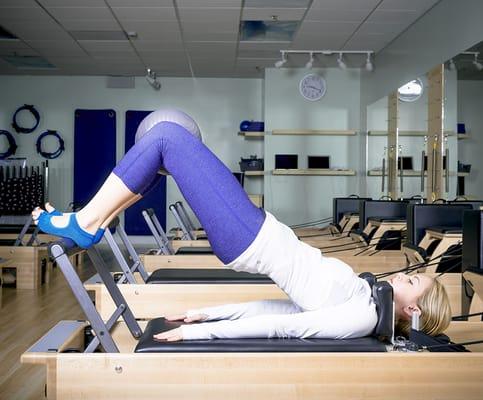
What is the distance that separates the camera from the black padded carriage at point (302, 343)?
1.78 meters

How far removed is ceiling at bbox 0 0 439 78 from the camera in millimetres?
6102

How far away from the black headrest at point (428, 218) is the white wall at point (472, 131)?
1.08m

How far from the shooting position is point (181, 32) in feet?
23.3

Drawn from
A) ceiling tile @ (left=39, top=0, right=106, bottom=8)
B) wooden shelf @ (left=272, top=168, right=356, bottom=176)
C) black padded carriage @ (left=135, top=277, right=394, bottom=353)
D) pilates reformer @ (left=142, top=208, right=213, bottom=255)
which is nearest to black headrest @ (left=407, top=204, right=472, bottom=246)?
pilates reformer @ (left=142, top=208, right=213, bottom=255)

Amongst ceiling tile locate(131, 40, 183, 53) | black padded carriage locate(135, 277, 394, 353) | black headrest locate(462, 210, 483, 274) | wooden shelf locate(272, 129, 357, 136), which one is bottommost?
black padded carriage locate(135, 277, 394, 353)

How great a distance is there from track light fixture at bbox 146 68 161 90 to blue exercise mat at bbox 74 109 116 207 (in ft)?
2.41

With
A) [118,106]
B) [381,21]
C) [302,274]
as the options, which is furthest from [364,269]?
[118,106]

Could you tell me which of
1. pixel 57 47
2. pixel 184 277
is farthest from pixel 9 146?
pixel 184 277

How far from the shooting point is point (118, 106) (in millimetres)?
10000

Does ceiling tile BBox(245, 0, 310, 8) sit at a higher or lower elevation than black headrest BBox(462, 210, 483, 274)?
higher

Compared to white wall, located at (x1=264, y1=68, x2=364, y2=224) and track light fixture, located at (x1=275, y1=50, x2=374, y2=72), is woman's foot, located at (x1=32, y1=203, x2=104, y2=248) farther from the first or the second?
white wall, located at (x1=264, y1=68, x2=364, y2=224)

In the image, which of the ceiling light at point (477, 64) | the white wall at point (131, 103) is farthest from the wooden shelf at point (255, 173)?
the ceiling light at point (477, 64)

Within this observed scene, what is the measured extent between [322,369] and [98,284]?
4.43 ft

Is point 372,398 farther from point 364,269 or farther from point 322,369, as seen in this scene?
point 364,269
